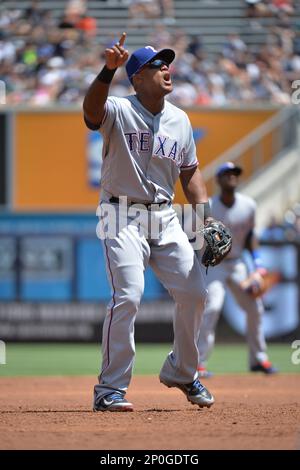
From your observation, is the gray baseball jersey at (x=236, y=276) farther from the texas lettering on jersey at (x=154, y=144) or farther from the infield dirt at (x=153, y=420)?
the texas lettering on jersey at (x=154, y=144)

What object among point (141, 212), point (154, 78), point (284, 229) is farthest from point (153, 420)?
point (284, 229)

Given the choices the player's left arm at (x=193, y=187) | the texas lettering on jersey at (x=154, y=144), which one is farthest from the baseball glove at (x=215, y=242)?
the texas lettering on jersey at (x=154, y=144)

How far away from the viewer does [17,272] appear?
16.4 metres

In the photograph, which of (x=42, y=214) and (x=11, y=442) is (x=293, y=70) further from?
(x=11, y=442)

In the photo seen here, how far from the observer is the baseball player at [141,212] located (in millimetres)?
6688

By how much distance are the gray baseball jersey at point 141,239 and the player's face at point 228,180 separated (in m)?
3.80

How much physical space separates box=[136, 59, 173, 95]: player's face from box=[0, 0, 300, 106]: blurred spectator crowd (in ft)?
39.1

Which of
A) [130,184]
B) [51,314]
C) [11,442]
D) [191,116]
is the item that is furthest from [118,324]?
[191,116]

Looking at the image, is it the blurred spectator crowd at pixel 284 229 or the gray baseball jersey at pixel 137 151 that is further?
the blurred spectator crowd at pixel 284 229

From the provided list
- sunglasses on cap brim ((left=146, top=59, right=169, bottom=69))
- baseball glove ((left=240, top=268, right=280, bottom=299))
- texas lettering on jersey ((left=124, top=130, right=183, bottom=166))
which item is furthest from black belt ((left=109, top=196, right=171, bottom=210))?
baseball glove ((left=240, top=268, right=280, bottom=299))

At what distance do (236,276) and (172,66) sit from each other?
8453 mm

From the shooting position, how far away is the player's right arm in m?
6.27

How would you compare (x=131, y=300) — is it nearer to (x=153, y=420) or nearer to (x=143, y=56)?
(x=153, y=420)
